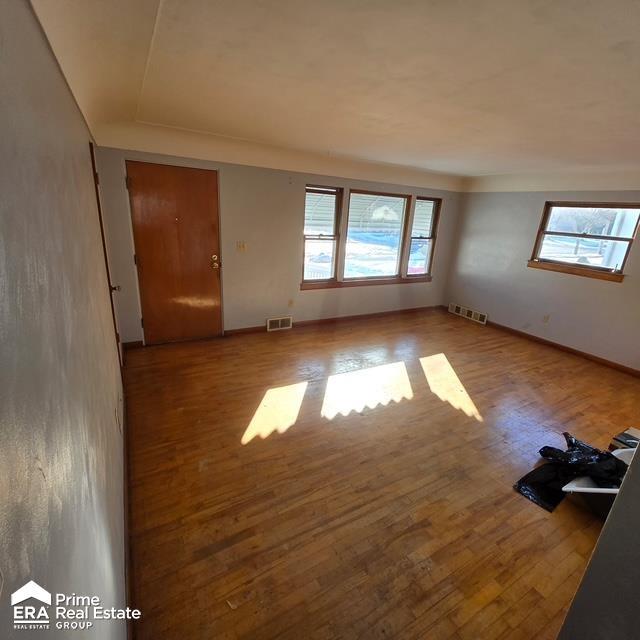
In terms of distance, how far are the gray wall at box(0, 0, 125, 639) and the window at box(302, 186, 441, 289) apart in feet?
11.8

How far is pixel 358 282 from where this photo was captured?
5266 millimetres

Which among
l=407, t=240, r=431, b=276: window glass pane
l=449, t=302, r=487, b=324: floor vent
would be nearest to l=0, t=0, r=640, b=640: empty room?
l=449, t=302, r=487, b=324: floor vent

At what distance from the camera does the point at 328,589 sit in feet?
5.25

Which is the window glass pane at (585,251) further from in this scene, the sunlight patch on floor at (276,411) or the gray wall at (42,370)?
the gray wall at (42,370)

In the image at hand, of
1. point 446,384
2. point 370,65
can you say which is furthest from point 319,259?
point 370,65

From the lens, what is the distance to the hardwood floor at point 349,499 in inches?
60.2

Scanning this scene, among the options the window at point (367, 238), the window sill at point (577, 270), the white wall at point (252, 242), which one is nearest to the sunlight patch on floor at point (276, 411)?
the white wall at point (252, 242)

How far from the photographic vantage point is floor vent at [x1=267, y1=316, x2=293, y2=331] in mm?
4664

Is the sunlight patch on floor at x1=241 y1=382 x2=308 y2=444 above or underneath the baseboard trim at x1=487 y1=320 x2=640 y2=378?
underneath

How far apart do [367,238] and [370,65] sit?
11.9ft

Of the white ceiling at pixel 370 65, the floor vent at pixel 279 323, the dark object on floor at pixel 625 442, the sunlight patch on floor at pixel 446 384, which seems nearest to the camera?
the white ceiling at pixel 370 65

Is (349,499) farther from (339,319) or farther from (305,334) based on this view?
(339,319)

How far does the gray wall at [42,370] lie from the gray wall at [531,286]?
212 inches

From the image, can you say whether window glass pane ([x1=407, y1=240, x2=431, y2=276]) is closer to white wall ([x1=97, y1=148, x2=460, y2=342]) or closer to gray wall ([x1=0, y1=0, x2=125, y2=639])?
white wall ([x1=97, y1=148, x2=460, y2=342])
